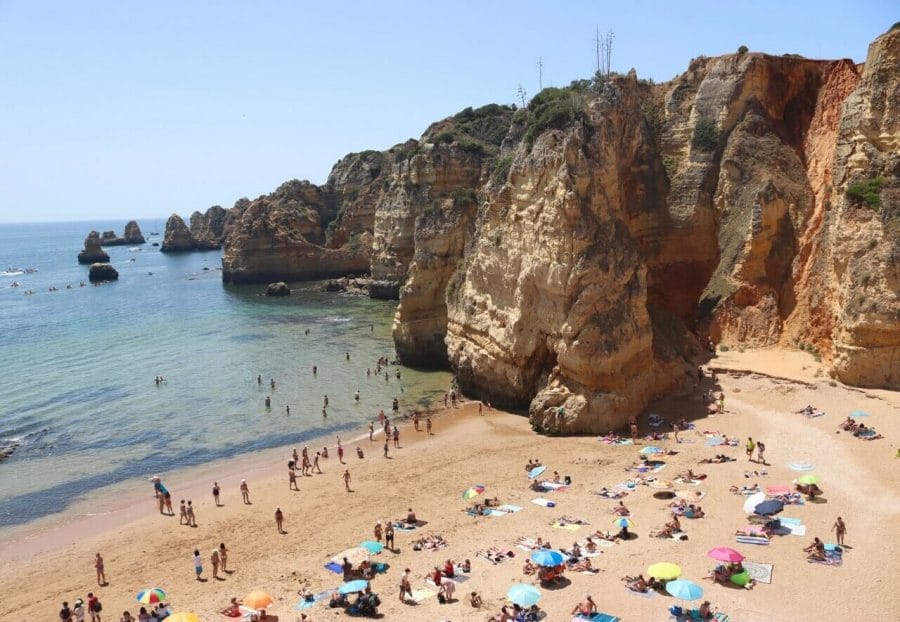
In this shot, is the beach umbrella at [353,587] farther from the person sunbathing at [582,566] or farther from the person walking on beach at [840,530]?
the person walking on beach at [840,530]

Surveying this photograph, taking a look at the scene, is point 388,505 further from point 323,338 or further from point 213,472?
point 323,338

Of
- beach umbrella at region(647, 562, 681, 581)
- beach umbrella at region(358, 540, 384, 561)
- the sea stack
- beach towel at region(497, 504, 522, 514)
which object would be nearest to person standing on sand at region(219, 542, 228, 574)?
beach umbrella at region(358, 540, 384, 561)

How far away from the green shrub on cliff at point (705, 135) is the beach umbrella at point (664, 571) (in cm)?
2654

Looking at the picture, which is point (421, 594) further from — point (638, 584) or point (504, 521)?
point (638, 584)

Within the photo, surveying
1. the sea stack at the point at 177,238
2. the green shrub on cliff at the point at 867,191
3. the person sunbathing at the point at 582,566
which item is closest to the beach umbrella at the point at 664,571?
the person sunbathing at the point at 582,566

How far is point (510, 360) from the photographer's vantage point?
99.6 feet

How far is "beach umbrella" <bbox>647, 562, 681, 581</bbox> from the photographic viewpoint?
1542cm

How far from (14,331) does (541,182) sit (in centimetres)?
5189

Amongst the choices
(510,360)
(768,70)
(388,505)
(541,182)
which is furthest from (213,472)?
(768,70)

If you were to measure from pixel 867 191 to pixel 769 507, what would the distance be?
15.4m

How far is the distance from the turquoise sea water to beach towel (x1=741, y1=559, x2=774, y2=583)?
19725 millimetres

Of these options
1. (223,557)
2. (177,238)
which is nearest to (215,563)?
(223,557)

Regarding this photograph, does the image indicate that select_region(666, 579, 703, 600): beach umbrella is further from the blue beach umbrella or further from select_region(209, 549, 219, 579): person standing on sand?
select_region(209, 549, 219, 579): person standing on sand

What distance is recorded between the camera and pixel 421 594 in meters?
16.6
